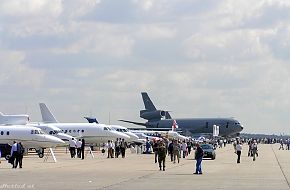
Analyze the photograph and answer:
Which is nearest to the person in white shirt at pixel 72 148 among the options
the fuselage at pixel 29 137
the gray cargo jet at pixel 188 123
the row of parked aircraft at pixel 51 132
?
the row of parked aircraft at pixel 51 132

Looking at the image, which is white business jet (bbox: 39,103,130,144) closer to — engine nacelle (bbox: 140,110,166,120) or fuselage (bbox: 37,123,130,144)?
fuselage (bbox: 37,123,130,144)

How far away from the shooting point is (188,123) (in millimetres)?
157375

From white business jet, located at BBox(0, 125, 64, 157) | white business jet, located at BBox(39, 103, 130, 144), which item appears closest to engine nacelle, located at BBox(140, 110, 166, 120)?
white business jet, located at BBox(39, 103, 130, 144)

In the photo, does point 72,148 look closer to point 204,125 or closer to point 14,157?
point 14,157

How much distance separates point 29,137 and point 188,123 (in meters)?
105

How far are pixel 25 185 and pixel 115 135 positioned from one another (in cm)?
4495

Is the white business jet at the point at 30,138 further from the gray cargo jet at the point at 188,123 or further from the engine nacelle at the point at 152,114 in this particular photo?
the engine nacelle at the point at 152,114

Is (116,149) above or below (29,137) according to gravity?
below

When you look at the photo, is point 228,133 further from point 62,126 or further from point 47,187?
point 47,187

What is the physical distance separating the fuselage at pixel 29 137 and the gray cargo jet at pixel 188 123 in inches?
3633

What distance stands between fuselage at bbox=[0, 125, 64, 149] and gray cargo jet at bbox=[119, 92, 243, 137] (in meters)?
92.3

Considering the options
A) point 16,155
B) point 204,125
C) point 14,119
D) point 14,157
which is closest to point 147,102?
point 204,125

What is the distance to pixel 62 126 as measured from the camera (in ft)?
245

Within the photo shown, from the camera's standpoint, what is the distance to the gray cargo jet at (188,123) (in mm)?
151125
